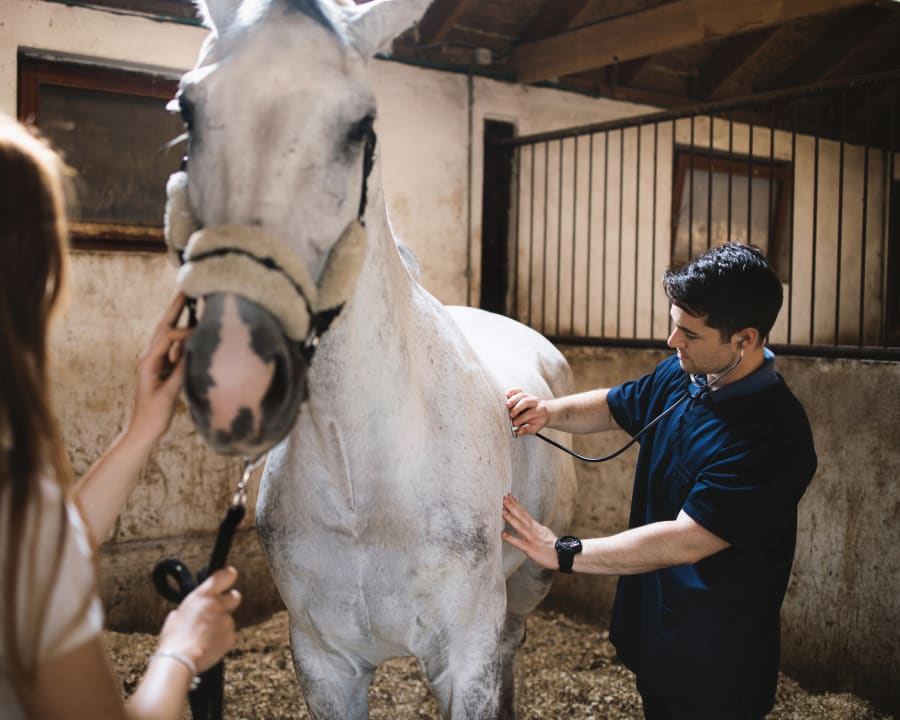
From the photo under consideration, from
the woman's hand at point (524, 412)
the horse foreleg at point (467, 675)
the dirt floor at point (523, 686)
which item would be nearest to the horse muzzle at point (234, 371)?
the horse foreleg at point (467, 675)

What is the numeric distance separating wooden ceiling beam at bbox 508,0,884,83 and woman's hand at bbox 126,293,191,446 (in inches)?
136

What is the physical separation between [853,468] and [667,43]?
237cm

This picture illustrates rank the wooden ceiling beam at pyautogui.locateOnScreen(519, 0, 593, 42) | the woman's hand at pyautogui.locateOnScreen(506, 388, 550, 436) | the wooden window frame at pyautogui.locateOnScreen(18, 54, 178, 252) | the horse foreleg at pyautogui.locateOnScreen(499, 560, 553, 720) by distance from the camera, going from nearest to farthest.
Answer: the woman's hand at pyautogui.locateOnScreen(506, 388, 550, 436)
the horse foreleg at pyautogui.locateOnScreen(499, 560, 553, 720)
the wooden window frame at pyautogui.locateOnScreen(18, 54, 178, 252)
the wooden ceiling beam at pyautogui.locateOnScreen(519, 0, 593, 42)

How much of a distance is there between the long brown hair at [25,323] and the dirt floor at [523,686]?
243cm

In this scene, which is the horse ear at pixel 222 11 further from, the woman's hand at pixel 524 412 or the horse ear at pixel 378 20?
the woman's hand at pixel 524 412

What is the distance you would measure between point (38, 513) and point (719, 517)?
128cm

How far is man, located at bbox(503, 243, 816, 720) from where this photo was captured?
5.34ft

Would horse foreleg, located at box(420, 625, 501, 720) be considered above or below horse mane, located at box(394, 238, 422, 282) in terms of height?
below

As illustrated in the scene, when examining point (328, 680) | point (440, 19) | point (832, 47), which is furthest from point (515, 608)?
point (832, 47)

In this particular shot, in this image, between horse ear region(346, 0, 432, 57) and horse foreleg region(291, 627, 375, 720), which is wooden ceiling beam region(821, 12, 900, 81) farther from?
horse foreleg region(291, 627, 375, 720)

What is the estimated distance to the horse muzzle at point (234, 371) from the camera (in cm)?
97

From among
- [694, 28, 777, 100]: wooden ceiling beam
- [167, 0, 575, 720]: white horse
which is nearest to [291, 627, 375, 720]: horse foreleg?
[167, 0, 575, 720]: white horse

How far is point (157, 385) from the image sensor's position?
1.19m

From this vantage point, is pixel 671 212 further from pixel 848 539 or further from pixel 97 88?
pixel 97 88
